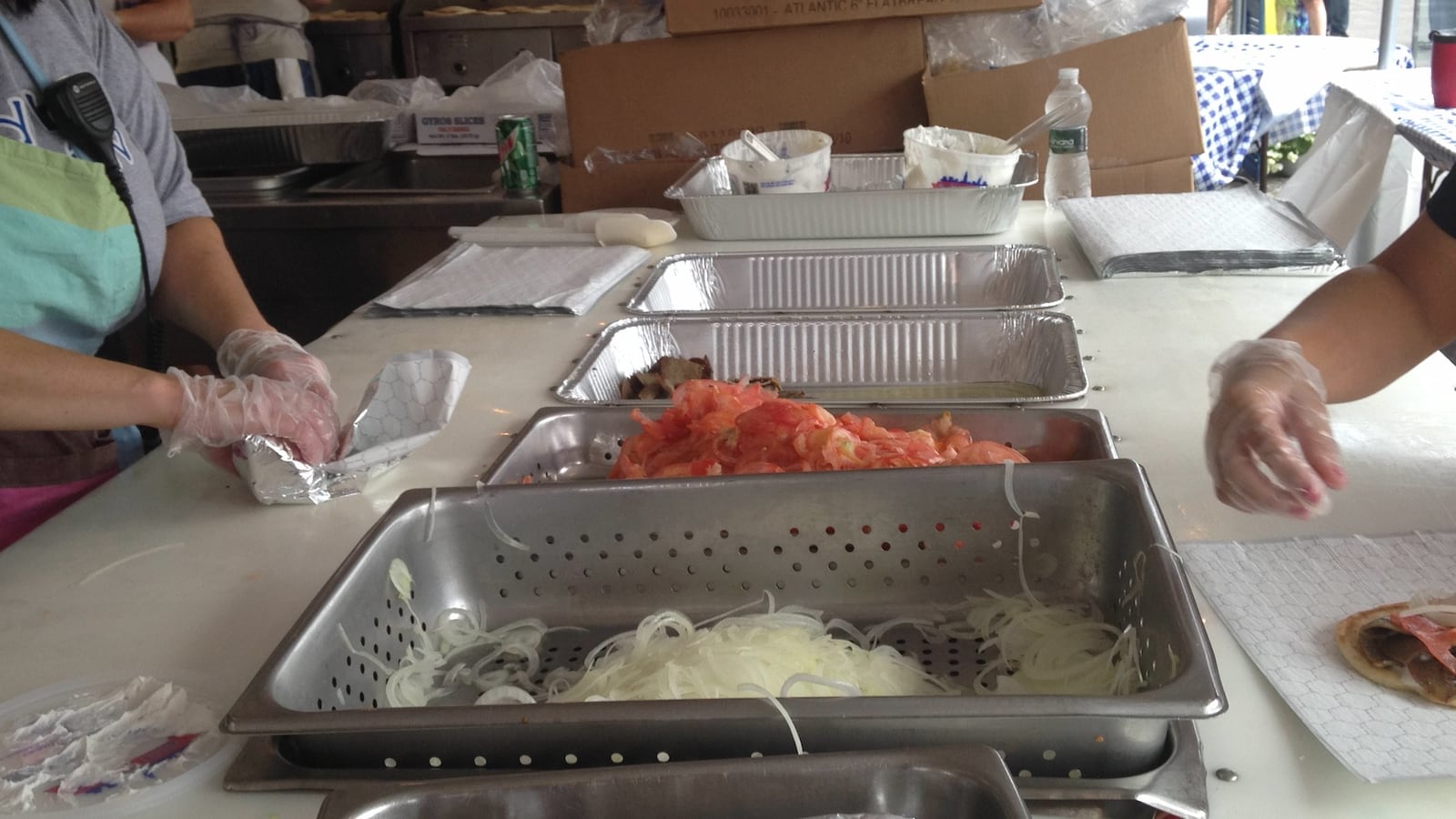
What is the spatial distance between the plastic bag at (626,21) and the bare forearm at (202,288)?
1.27m

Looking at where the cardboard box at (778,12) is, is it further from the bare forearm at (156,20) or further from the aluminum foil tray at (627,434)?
the bare forearm at (156,20)

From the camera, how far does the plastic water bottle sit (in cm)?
227

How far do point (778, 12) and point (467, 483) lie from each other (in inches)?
62.9

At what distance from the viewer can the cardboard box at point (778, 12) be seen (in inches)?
97.0

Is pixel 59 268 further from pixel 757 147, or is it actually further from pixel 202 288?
pixel 757 147

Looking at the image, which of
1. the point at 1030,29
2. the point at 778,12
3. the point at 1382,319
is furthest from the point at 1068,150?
the point at 1382,319

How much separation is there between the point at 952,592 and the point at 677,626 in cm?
29

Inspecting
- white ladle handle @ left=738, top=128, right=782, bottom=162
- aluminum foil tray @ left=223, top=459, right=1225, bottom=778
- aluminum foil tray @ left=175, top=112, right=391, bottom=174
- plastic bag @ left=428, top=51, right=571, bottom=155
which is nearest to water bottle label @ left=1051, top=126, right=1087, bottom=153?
white ladle handle @ left=738, top=128, right=782, bottom=162

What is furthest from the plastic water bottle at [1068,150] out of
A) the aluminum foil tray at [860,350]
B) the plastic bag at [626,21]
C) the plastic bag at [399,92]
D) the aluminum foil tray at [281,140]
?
the plastic bag at [399,92]

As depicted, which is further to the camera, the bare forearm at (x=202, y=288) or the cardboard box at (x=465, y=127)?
the cardboard box at (x=465, y=127)

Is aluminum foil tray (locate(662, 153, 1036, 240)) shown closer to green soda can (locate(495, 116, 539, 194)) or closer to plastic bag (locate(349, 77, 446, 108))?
green soda can (locate(495, 116, 539, 194))

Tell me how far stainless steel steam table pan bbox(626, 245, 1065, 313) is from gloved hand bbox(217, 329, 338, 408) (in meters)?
0.79

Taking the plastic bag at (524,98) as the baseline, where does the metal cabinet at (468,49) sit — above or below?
above

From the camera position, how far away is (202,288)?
1.64m
